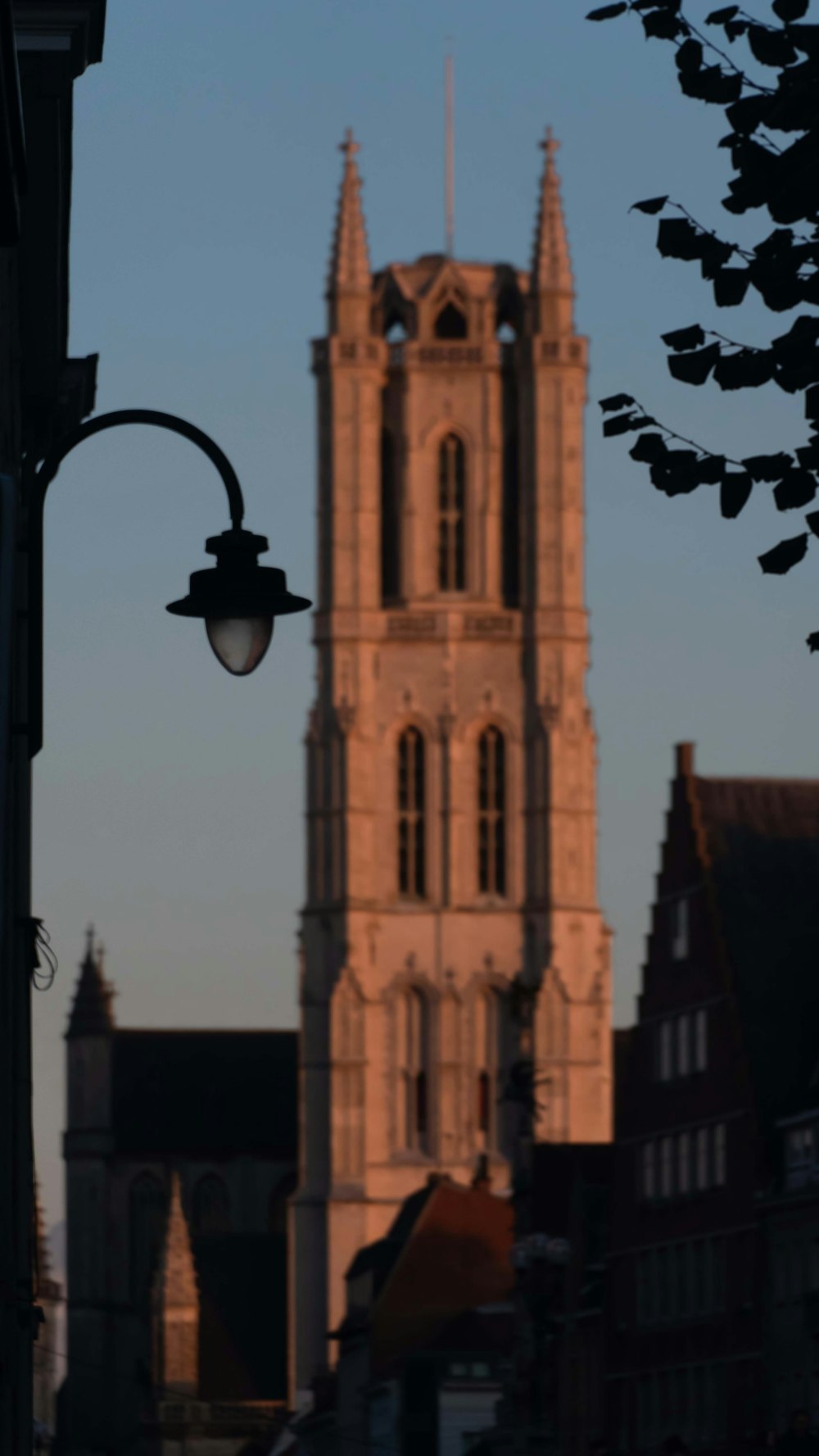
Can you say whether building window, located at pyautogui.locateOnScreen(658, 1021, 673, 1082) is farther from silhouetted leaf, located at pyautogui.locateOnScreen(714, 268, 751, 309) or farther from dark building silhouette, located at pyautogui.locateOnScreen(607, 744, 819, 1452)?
silhouetted leaf, located at pyautogui.locateOnScreen(714, 268, 751, 309)

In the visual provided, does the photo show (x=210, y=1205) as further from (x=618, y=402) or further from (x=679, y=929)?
(x=618, y=402)

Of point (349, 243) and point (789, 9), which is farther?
point (349, 243)

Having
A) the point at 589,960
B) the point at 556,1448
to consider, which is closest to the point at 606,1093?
the point at 589,960

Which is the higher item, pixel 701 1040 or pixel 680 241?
pixel 701 1040

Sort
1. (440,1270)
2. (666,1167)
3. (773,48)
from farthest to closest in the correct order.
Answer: (440,1270)
(666,1167)
(773,48)

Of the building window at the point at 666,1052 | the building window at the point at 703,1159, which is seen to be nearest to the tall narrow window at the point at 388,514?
the building window at the point at 666,1052

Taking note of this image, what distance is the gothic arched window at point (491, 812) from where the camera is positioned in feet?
440

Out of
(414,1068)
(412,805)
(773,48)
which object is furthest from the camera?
(412,805)

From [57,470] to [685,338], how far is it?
133 inches

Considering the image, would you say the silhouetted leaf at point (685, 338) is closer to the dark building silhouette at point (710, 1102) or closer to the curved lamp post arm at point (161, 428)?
the curved lamp post arm at point (161, 428)

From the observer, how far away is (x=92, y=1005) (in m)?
171

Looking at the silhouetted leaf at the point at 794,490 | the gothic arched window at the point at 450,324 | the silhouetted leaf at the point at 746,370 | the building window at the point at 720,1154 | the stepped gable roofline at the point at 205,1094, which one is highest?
the gothic arched window at the point at 450,324

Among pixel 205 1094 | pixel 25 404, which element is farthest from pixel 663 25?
pixel 205 1094

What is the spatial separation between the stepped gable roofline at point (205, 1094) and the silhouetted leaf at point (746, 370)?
155383 mm
